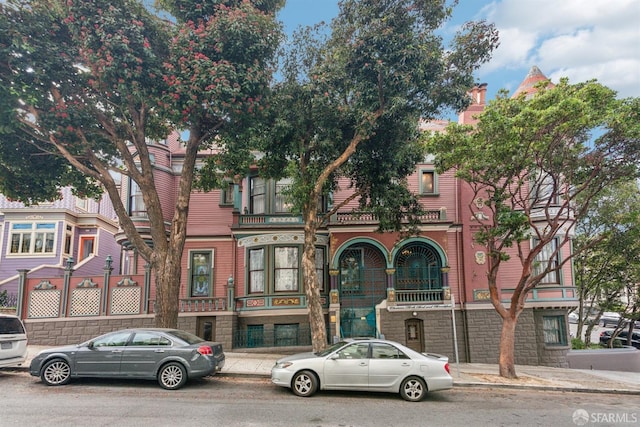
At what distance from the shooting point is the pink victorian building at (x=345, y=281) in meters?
17.9

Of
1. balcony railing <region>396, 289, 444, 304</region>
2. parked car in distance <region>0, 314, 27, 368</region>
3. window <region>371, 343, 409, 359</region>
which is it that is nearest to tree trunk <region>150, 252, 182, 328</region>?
parked car in distance <region>0, 314, 27, 368</region>

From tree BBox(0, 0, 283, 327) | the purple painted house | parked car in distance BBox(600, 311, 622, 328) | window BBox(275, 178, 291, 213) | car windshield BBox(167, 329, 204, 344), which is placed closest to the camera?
car windshield BBox(167, 329, 204, 344)

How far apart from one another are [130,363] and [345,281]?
1061cm

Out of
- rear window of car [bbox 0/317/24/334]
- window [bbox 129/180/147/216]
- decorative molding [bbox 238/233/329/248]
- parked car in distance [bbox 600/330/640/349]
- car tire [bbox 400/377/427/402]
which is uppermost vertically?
window [bbox 129/180/147/216]

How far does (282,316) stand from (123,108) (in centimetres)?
1046

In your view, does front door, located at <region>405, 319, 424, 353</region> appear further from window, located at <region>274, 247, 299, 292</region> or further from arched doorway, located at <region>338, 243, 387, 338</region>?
window, located at <region>274, 247, 299, 292</region>

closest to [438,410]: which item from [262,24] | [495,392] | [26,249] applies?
[495,392]

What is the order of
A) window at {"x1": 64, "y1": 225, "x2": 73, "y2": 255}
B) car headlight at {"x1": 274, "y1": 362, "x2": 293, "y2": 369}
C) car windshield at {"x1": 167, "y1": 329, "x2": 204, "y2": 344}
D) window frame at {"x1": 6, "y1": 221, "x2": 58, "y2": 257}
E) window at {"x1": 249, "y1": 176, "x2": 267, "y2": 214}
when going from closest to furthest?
car headlight at {"x1": 274, "y1": 362, "x2": 293, "y2": 369} → car windshield at {"x1": 167, "y1": 329, "x2": 204, "y2": 344} → window at {"x1": 249, "y1": 176, "x2": 267, "y2": 214} → window frame at {"x1": 6, "y1": 221, "x2": 58, "y2": 257} → window at {"x1": 64, "y1": 225, "x2": 73, "y2": 255}

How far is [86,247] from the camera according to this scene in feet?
89.5

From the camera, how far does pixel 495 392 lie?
38.1 ft

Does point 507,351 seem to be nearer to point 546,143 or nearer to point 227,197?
point 546,143

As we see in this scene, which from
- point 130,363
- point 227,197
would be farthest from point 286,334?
point 130,363

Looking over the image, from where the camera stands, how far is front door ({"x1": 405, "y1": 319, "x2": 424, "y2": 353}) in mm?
18031

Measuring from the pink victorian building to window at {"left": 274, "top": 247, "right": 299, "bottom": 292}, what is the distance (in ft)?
0.15
